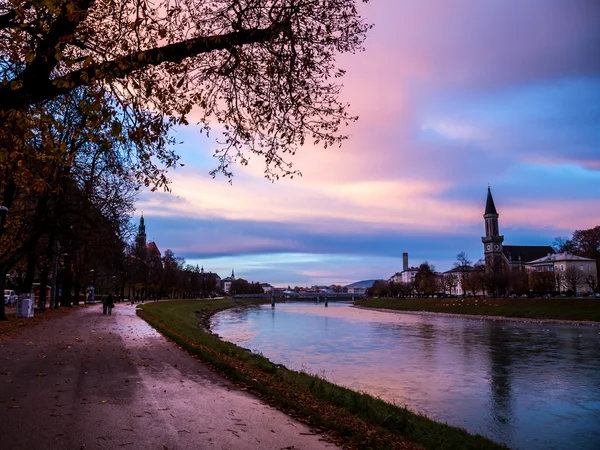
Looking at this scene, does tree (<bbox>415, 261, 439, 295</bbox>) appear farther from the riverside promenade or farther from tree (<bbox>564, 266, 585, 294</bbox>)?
the riverside promenade

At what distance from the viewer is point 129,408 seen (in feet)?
26.2

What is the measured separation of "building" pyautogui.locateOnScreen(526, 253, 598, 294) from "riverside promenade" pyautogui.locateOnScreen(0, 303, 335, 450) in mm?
87973

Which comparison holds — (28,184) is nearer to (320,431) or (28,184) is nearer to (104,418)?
(104,418)

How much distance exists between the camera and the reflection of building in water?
1337cm

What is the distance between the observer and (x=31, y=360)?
→ 12648mm

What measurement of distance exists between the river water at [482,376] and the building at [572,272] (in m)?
57.7

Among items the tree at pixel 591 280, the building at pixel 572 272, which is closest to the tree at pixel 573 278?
the building at pixel 572 272

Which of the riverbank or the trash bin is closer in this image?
the trash bin

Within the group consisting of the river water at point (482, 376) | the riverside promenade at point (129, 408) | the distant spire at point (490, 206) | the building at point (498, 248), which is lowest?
the river water at point (482, 376)

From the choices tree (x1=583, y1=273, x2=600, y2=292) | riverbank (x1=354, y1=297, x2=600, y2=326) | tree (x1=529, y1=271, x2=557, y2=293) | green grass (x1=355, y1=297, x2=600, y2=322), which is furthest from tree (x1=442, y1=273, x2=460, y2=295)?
green grass (x1=355, y1=297, x2=600, y2=322)

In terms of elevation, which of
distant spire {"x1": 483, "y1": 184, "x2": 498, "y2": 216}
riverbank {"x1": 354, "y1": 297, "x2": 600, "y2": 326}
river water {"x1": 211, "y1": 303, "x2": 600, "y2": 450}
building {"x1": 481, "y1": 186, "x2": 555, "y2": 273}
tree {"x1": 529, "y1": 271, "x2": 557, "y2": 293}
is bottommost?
river water {"x1": 211, "y1": 303, "x2": 600, "y2": 450}

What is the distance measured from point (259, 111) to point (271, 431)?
5.65 meters

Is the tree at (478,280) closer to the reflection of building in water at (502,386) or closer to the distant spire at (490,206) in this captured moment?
the distant spire at (490,206)

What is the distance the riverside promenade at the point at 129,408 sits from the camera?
645 centimetres
